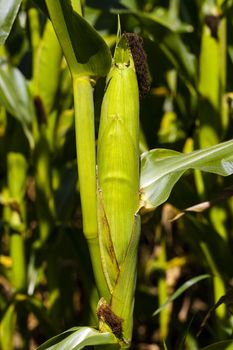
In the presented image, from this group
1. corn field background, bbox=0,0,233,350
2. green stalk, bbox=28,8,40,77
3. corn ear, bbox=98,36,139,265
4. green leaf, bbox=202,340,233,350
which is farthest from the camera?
green stalk, bbox=28,8,40,77

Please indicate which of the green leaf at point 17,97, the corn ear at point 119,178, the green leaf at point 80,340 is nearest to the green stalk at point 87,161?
the corn ear at point 119,178

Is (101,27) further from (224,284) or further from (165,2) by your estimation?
(224,284)

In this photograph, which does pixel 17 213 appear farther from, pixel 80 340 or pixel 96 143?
pixel 80 340

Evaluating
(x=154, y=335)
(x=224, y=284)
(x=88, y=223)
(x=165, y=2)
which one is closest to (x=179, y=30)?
(x=165, y=2)

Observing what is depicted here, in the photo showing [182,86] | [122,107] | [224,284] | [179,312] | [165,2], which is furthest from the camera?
[179,312]

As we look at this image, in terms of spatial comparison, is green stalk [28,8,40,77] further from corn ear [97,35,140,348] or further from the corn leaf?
corn ear [97,35,140,348]

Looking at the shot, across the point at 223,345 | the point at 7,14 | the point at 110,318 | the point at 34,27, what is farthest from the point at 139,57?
the point at 34,27

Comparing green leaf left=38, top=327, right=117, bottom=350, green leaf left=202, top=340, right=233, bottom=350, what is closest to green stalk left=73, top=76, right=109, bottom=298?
green leaf left=38, top=327, right=117, bottom=350
